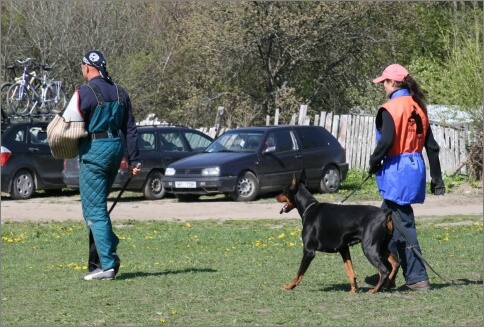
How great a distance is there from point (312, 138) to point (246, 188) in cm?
265

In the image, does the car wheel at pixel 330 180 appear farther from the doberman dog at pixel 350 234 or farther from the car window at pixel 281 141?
the doberman dog at pixel 350 234

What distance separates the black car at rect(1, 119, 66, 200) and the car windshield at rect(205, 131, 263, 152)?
145 inches

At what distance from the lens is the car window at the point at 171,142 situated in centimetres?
2433

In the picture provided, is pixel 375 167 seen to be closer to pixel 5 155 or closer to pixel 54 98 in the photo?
pixel 5 155

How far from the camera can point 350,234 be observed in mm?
8922

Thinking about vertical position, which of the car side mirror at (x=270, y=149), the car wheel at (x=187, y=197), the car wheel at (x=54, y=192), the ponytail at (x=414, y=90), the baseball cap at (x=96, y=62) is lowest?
the car wheel at (x=54, y=192)

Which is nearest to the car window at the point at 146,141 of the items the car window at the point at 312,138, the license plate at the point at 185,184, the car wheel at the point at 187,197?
the car wheel at the point at 187,197

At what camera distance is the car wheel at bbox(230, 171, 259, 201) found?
73.8ft

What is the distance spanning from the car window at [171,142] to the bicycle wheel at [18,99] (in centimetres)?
502

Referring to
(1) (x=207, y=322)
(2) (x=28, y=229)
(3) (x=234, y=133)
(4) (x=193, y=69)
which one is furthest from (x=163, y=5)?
(1) (x=207, y=322)

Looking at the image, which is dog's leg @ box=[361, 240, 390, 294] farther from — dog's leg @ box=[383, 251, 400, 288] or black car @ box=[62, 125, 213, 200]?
black car @ box=[62, 125, 213, 200]

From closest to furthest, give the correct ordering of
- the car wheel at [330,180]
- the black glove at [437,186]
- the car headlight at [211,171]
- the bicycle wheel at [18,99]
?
the black glove at [437,186], the car headlight at [211,171], the car wheel at [330,180], the bicycle wheel at [18,99]

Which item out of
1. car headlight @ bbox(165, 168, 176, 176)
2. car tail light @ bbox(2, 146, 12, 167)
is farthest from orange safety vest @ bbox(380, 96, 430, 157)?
car tail light @ bbox(2, 146, 12, 167)

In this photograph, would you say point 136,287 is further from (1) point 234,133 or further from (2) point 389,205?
(1) point 234,133
